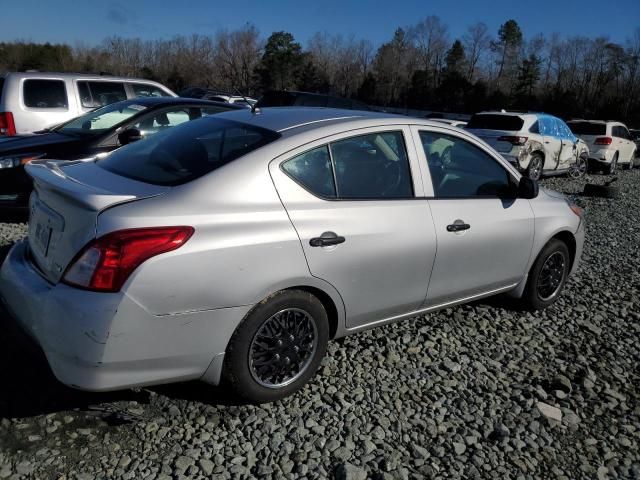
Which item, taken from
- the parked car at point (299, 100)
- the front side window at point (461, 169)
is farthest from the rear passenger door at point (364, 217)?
the parked car at point (299, 100)

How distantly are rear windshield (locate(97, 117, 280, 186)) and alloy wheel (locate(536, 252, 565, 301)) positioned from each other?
272 centimetres

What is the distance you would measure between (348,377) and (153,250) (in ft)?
5.20

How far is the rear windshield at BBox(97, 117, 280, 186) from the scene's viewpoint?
9.90ft

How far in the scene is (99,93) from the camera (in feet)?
31.7

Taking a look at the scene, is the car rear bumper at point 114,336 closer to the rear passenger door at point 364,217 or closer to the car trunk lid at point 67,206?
the car trunk lid at point 67,206

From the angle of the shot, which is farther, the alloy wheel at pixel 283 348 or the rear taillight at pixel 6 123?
the rear taillight at pixel 6 123

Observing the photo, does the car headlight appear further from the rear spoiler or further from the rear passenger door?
the rear passenger door

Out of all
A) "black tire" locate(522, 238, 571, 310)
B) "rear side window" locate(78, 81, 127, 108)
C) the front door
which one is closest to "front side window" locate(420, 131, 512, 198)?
the front door

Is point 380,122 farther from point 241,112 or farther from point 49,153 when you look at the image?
point 49,153

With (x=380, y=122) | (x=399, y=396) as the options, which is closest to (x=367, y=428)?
(x=399, y=396)

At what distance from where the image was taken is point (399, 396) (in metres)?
3.35

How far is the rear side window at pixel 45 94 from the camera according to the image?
9031 millimetres

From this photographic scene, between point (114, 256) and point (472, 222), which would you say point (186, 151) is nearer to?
point (114, 256)

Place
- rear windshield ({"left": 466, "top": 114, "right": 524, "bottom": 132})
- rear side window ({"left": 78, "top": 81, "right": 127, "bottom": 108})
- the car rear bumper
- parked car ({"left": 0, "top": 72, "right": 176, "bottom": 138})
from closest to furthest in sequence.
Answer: the car rear bumper
parked car ({"left": 0, "top": 72, "right": 176, "bottom": 138})
rear side window ({"left": 78, "top": 81, "right": 127, "bottom": 108})
rear windshield ({"left": 466, "top": 114, "right": 524, "bottom": 132})
